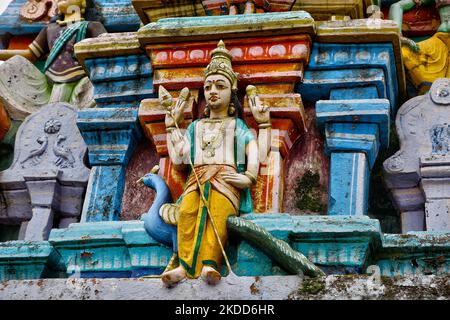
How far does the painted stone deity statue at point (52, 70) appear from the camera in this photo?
10164 mm

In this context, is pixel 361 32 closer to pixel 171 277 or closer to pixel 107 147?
pixel 107 147

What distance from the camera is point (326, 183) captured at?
848cm

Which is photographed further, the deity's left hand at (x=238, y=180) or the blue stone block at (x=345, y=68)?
the blue stone block at (x=345, y=68)

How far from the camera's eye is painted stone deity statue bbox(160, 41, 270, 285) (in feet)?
25.1

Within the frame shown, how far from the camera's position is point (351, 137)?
8.45 meters

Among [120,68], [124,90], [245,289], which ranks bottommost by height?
[245,289]

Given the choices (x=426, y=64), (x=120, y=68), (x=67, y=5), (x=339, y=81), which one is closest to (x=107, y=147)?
(x=120, y=68)

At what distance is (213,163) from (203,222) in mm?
504

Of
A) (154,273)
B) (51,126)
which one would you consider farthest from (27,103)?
(154,273)

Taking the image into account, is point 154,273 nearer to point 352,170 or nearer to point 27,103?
point 352,170

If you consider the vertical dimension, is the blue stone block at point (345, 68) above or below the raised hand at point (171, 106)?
above

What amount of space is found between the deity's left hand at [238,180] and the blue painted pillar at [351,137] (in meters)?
0.65

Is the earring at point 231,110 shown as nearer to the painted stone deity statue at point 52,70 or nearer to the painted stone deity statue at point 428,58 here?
the painted stone deity statue at point 428,58

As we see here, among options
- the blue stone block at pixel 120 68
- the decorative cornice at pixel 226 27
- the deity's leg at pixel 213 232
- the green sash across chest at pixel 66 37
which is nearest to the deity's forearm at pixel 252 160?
the deity's leg at pixel 213 232
